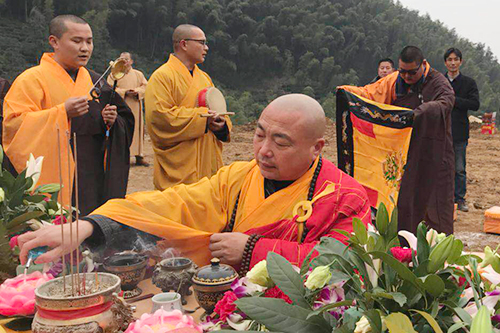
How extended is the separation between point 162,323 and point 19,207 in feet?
Result: 2.81

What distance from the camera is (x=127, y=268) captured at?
1.45m

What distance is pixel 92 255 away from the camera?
4.77 ft

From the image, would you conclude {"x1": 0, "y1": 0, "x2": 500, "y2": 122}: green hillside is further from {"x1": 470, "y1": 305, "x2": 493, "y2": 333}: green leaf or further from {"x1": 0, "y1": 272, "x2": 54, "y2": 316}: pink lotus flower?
{"x1": 470, "y1": 305, "x2": 493, "y2": 333}: green leaf

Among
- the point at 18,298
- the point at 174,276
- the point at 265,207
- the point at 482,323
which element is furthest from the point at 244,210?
the point at 482,323

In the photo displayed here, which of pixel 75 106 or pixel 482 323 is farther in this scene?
pixel 75 106

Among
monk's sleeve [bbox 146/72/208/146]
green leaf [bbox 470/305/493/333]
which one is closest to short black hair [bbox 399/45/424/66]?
monk's sleeve [bbox 146/72/208/146]

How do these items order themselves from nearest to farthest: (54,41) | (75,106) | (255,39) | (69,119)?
(75,106) < (69,119) < (54,41) < (255,39)

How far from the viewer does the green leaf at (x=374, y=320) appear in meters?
0.84

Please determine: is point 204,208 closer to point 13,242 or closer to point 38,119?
point 13,242

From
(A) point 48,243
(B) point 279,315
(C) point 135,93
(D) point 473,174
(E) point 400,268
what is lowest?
(D) point 473,174

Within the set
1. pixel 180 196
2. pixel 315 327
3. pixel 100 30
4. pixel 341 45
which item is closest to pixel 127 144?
pixel 180 196

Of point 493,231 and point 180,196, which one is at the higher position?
point 180,196

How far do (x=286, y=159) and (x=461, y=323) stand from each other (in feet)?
3.35

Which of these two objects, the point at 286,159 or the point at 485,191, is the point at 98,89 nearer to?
the point at 286,159
